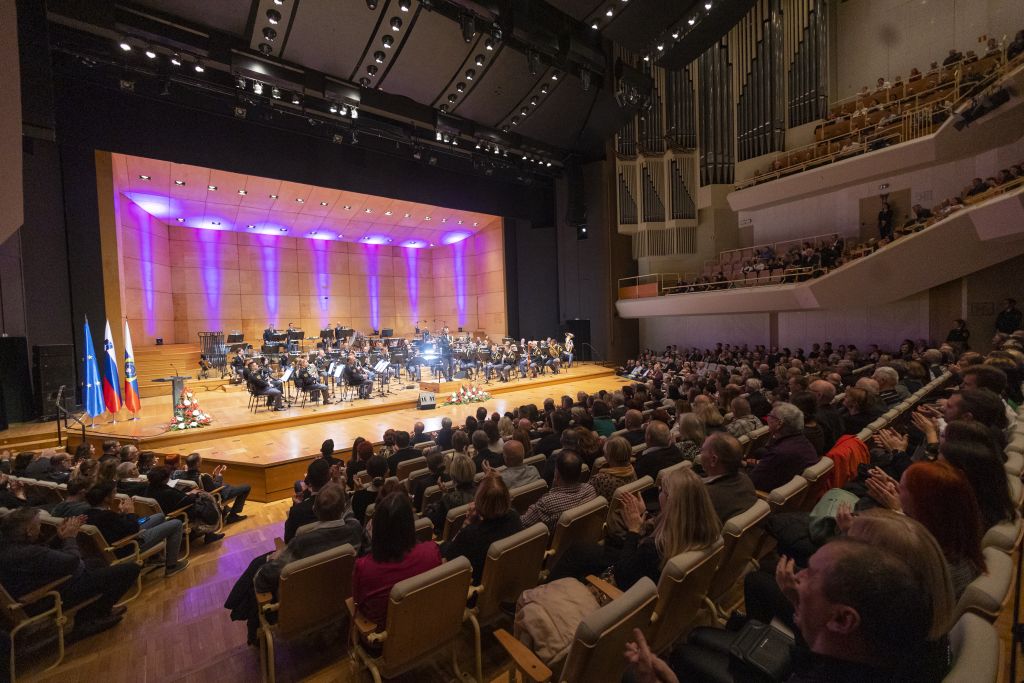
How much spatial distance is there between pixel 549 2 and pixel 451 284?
12.8 meters

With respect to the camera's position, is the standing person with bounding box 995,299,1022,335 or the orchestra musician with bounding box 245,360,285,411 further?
the orchestra musician with bounding box 245,360,285,411

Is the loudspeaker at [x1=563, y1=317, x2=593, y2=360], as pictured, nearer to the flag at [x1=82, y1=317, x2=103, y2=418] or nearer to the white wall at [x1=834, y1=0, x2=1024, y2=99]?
the white wall at [x1=834, y1=0, x2=1024, y2=99]

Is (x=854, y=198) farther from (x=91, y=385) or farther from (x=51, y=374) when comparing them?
(x=51, y=374)

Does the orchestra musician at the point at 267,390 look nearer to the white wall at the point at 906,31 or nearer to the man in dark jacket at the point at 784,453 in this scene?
the man in dark jacket at the point at 784,453

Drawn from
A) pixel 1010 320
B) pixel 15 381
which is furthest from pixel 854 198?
pixel 15 381

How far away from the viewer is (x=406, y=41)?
828cm

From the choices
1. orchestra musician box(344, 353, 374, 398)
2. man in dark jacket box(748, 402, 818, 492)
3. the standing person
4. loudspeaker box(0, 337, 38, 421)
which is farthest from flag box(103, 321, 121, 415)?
the standing person

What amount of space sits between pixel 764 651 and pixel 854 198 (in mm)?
13076

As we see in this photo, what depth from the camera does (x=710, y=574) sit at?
72.3 inches

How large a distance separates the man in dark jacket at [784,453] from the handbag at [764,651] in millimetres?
1662

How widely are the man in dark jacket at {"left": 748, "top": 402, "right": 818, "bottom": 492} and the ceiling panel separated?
27.3 ft

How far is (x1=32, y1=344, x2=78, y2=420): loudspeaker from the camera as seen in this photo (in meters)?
7.50

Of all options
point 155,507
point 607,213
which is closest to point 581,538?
point 155,507

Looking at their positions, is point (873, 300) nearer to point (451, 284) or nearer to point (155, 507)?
point (155, 507)
